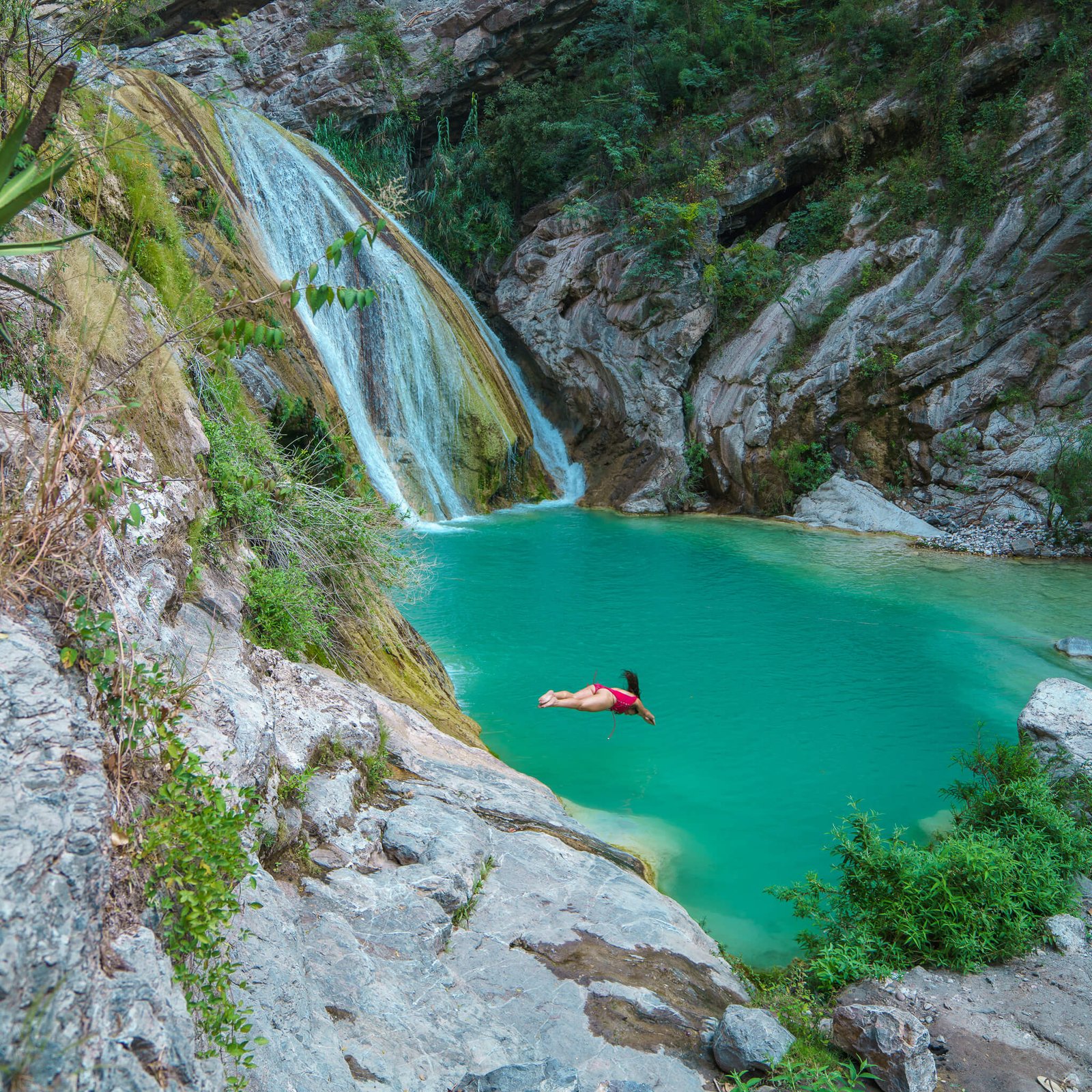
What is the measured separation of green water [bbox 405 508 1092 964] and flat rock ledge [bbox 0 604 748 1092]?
1277 millimetres

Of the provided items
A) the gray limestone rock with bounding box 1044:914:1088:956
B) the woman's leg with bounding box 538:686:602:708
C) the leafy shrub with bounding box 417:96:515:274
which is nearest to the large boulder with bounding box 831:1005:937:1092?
the gray limestone rock with bounding box 1044:914:1088:956

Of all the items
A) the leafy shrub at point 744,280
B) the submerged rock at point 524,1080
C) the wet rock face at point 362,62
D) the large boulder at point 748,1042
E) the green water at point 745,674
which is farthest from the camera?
the wet rock face at point 362,62

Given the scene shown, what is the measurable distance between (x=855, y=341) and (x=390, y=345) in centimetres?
892

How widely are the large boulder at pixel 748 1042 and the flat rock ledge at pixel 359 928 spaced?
90mm

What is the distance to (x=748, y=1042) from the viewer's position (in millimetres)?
3068

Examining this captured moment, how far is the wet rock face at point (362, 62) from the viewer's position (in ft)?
64.2

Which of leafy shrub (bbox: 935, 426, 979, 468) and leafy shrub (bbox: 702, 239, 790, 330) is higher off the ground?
leafy shrub (bbox: 702, 239, 790, 330)

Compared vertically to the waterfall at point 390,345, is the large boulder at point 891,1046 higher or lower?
lower

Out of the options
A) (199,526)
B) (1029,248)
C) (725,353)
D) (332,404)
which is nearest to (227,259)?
(332,404)

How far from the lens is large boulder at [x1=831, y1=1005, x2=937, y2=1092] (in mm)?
3223

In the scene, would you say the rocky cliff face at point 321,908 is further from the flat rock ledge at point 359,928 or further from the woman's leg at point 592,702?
the woman's leg at point 592,702

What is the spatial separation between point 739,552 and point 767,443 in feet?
12.2

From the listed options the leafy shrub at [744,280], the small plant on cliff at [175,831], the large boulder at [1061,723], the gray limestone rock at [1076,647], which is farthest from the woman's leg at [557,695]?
the leafy shrub at [744,280]

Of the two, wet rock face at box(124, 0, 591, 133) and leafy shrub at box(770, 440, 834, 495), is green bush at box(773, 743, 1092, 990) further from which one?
wet rock face at box(124, 0, 591, 133)
